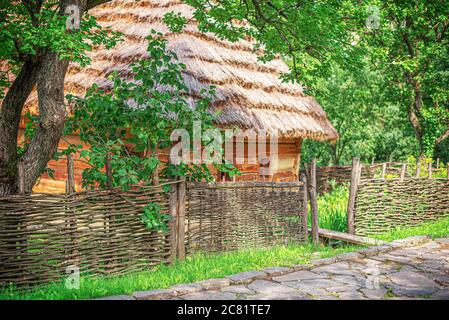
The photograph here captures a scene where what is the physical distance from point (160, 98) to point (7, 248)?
232cm

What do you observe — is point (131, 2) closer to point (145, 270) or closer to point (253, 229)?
point (253, 229)

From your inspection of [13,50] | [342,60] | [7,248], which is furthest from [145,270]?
[342,60]

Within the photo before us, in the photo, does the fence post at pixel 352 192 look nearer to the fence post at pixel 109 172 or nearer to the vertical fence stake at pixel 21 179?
the fence post at pixel 109 172

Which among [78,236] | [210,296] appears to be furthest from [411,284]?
[78,236]

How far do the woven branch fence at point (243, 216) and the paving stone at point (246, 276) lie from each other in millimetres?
935

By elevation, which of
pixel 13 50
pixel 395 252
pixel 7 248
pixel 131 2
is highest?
pixel 131 2

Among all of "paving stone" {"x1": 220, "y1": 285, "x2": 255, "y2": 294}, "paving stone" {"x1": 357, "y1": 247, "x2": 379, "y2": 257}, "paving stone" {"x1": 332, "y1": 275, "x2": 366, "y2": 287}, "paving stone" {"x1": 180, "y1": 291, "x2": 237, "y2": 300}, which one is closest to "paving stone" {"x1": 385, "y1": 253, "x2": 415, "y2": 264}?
"paving stone" {"x1": 357, "y1": 247, "x2": 379, "y2": 257}

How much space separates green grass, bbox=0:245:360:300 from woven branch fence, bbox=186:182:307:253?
174mm

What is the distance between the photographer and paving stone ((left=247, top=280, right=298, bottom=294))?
5.39 meters

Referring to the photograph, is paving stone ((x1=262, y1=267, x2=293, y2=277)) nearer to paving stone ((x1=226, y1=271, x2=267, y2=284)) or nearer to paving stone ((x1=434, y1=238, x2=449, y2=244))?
paving stone ((x1=226, y1=271, x2=267, y2=284))

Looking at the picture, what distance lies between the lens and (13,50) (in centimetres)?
686

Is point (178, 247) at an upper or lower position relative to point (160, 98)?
lower

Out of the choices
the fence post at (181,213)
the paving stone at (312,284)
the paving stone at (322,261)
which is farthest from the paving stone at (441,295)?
the fence post at (181,213)

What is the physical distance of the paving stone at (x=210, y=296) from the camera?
5129mm
